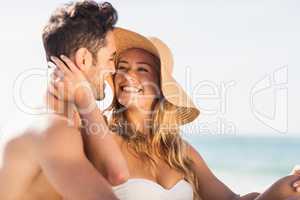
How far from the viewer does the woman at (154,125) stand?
109 inches

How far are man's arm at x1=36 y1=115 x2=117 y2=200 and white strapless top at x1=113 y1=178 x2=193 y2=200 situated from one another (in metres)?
0.62

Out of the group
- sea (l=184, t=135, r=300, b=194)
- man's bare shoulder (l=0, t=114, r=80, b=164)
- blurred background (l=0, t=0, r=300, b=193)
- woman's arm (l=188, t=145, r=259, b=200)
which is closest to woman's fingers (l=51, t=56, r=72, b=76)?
man's bare shoulder (l=0, t=114, r=80, b=164)

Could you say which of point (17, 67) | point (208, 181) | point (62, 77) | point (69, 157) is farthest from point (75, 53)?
point (17, 67)

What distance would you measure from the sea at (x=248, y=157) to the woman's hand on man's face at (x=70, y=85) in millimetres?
6870

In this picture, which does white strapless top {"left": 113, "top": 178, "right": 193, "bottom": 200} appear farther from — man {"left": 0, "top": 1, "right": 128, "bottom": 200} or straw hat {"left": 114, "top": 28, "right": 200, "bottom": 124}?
straw hat {"left": 114, "top": 28, "right": 200, "bottom": 124}

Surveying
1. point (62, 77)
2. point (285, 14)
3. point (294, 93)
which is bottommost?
point (294, 93)

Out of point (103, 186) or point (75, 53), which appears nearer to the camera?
point (103, 186)

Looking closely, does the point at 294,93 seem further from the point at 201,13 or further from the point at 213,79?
the point at 201,13

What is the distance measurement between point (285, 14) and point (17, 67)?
556 centimetres

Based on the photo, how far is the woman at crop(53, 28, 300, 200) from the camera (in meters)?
2.76

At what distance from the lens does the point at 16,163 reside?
2.06 metres

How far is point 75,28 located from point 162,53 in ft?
2.25

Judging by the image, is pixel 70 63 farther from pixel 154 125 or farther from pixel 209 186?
pixel 209 186

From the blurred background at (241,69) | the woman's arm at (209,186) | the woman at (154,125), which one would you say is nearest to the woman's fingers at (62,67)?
the woman at (154,125)
